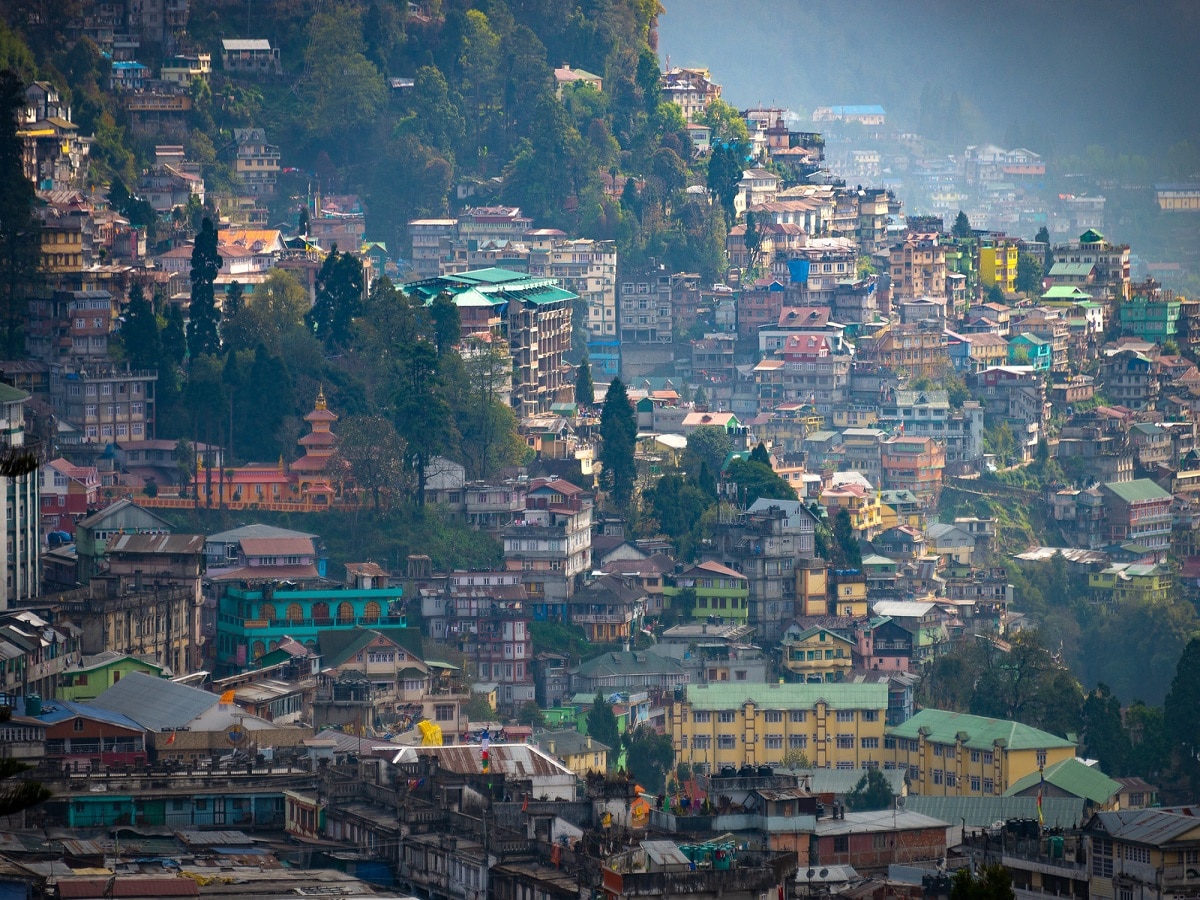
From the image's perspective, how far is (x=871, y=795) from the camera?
79438 millimetres

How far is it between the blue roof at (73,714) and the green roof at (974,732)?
23763 millimetres

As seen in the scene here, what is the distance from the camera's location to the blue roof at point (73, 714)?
70.4 metres

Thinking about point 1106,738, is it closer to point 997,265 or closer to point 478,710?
point 478,710

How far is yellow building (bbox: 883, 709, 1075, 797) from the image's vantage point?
8119cm

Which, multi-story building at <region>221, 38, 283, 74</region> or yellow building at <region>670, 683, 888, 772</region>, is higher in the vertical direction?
multi-story building at <region>221, 38, 283, 74</region>

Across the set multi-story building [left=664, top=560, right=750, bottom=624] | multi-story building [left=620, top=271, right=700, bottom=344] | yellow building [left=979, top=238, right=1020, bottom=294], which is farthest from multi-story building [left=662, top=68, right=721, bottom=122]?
multi-story building [left=664, top=560, right=750, bottom=624]

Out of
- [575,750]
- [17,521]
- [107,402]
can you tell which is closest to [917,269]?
[107,402]

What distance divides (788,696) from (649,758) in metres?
5.58

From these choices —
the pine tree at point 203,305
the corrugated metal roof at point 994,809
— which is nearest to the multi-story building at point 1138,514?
the pine tree at point 203,305

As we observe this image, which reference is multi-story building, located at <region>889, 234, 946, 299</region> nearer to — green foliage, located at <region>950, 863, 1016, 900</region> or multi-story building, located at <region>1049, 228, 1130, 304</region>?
multi-story building, located at <region>1049, 228, 1130, 304</region>

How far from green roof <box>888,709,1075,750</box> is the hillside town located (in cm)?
20

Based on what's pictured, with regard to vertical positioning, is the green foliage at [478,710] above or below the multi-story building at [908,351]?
below

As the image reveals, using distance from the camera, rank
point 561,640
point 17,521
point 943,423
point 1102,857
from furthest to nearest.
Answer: point 943,423
point 561,640
point 17,521
point 1102,857

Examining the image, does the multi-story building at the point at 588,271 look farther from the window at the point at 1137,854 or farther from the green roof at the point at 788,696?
the window at the point at 1137,854
